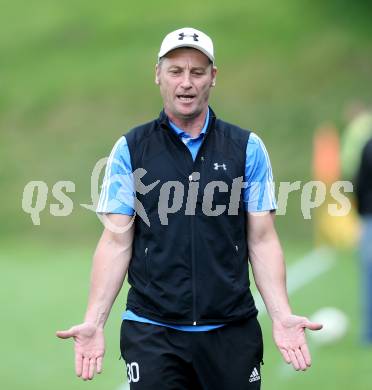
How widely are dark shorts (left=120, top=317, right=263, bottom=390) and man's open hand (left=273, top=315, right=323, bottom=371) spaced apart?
0.16 m

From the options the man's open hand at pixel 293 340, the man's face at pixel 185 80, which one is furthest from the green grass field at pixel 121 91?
the man's face at pixel 185 80

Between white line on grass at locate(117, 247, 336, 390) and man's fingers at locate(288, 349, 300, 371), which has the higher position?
white line on grass at locate(117, 247, 336, 390)

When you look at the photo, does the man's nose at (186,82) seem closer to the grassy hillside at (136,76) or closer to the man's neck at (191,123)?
the man's neck at (191,123)

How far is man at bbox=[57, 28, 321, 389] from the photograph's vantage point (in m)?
5.77

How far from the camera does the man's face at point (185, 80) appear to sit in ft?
19.1

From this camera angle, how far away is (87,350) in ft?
19.2

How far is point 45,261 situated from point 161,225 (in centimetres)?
1241

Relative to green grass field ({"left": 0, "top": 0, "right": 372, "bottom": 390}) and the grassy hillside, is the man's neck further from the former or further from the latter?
the grassy hillside

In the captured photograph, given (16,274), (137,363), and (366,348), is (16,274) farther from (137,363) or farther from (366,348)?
(137,363)

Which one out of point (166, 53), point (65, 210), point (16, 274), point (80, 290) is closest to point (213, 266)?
point (166, 53)

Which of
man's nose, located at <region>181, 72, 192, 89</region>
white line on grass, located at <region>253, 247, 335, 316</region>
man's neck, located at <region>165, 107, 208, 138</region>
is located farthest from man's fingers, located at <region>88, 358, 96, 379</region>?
white line on grass, located at <region>253, 247, 335, 316</region>

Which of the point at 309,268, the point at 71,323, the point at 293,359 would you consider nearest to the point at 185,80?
the point at 293,359

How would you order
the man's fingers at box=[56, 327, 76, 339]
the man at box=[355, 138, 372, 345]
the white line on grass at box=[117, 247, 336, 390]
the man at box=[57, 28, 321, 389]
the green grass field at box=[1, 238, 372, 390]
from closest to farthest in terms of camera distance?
1. the man's fingers at box=[56, 327, 76, 339]
2. the man at box=[57, 28, 321, 389]
3. the green grass field at box=[1, 238, 372, 390]
4. the man at box=[355, 138, 372, 345]
5. the white line on grass at box=[117, 247, 336, 390]

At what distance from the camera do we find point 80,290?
49.3ft
